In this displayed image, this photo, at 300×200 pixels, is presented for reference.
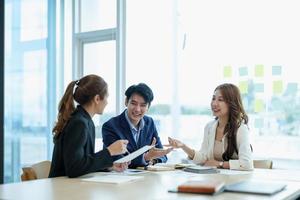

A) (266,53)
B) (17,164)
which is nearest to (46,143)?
(17,164)

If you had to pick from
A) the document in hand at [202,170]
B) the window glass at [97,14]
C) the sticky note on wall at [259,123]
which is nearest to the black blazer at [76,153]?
the document in hand at [202,170]

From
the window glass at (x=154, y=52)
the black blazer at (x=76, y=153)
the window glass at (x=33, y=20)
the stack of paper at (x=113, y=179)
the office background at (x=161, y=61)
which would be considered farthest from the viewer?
the window glass at (x=33, y=20)

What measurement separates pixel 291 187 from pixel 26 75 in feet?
11.2

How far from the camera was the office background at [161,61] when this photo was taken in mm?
3475

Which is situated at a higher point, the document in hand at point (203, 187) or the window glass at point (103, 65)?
the window glass at point (103, 65)

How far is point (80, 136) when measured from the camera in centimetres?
220

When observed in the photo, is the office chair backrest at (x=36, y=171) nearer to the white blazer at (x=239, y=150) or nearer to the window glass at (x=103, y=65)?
the white blazer at (x=239, y=150)

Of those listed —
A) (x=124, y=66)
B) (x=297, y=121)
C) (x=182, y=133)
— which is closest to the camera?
(x=297, y=121)

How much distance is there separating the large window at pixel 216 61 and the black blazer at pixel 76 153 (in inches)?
70.8

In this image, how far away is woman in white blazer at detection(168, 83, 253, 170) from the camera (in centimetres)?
280

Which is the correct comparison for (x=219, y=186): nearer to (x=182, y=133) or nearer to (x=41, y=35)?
(x=182, y=133)

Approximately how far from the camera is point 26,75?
456 cm

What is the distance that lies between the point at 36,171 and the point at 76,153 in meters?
0.42

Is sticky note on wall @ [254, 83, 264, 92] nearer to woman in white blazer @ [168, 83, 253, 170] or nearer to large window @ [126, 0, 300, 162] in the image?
large window @ [126, 0, 300, 162]
